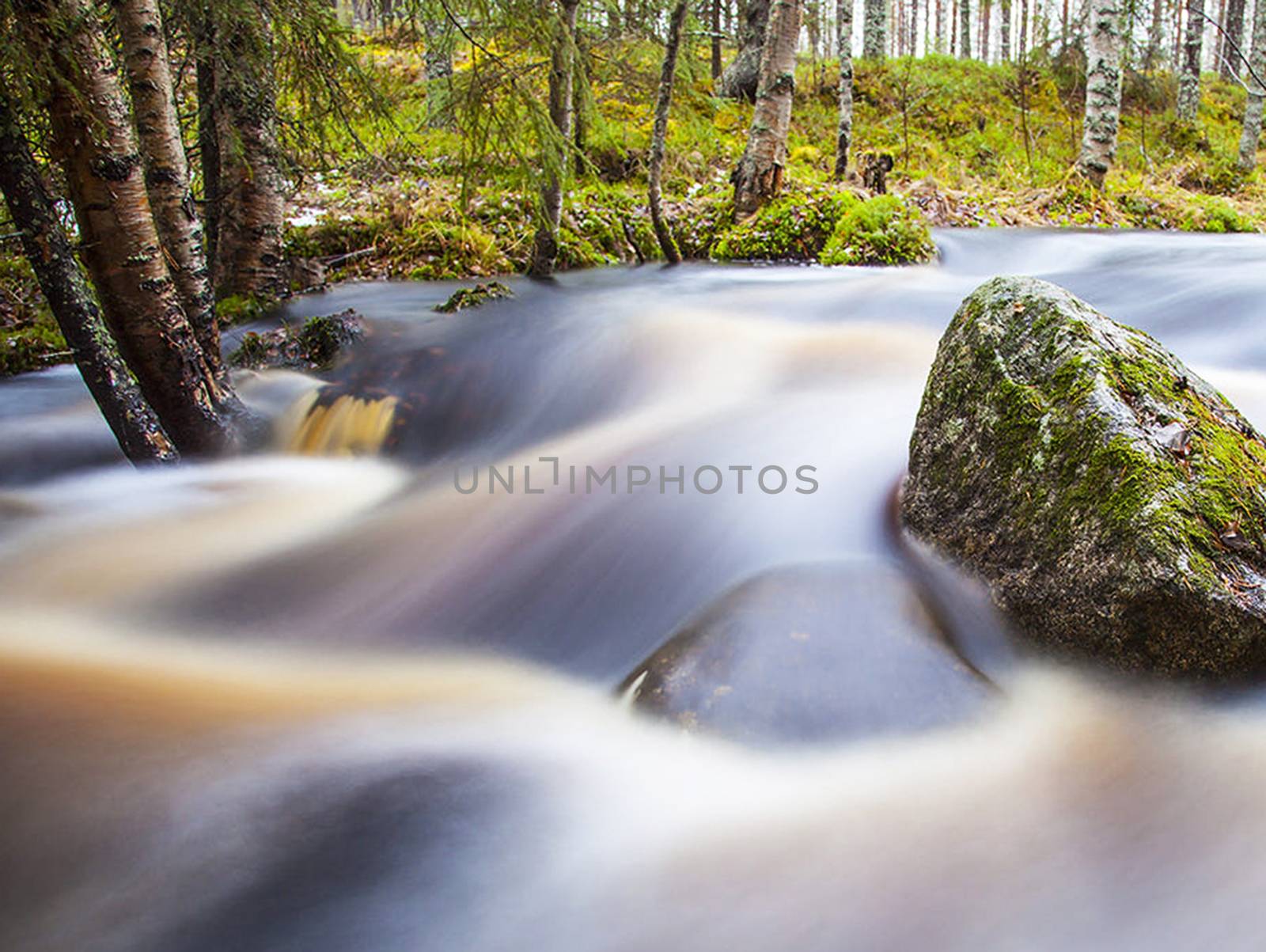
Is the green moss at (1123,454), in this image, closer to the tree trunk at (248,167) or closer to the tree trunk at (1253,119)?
the tree trunk at (248,167)

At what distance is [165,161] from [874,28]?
72.4 ft

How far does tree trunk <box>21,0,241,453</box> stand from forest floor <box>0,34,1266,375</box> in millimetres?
2139

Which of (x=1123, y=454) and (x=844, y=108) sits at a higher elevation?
(x=844, y=108)

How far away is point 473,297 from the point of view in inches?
269

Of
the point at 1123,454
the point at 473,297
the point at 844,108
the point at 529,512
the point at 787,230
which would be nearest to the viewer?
the point at 1123,454

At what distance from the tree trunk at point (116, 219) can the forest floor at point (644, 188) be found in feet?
7.02

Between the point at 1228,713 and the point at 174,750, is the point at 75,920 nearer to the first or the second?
the point at 174,750

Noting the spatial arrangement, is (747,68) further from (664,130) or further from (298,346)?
(298,346)

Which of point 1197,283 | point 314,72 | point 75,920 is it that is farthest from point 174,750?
point 1197,283

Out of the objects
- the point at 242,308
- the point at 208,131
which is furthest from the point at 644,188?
the point at 242,308

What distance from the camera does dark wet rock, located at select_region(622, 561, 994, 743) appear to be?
245cm

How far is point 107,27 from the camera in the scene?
4160 millimetres

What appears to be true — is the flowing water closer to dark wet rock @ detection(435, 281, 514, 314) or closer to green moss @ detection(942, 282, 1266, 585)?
dark wet rock @ detection(435, 281, 514, 314)

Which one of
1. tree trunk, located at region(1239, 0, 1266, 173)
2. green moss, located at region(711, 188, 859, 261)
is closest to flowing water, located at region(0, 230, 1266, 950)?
green moss, located at region(711, 188, 859, 261)
